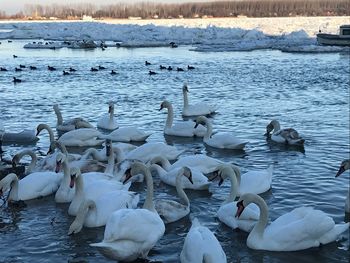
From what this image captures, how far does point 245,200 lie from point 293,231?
0.72 meters

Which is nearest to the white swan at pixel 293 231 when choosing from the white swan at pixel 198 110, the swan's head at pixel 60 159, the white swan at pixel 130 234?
the white swan at pixel 130 234

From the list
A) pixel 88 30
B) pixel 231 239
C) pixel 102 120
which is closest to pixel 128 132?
pixel 102 120

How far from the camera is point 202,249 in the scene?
19.9ft

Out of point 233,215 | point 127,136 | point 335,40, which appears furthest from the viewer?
point 335,40

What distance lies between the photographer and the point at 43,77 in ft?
91.4

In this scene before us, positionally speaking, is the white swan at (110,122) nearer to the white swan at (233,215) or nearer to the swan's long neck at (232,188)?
the swan's long neck at (232,188)

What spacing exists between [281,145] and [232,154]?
1.44 metres

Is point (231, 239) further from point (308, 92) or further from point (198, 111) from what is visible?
point (308, 92)

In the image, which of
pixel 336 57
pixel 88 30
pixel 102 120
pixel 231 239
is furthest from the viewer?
pixel 88 30

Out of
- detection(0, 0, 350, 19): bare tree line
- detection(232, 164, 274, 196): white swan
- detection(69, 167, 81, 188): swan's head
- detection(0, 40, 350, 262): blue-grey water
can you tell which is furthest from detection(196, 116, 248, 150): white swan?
detection(0, 0, 350, 19): bare tree line

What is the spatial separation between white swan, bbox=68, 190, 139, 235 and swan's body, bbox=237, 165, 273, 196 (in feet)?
6.58

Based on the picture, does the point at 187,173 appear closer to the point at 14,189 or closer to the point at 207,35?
the point at 14,189

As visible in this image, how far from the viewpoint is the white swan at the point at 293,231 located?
6887 mm

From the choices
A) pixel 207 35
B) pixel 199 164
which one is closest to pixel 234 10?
pixel 207 35
